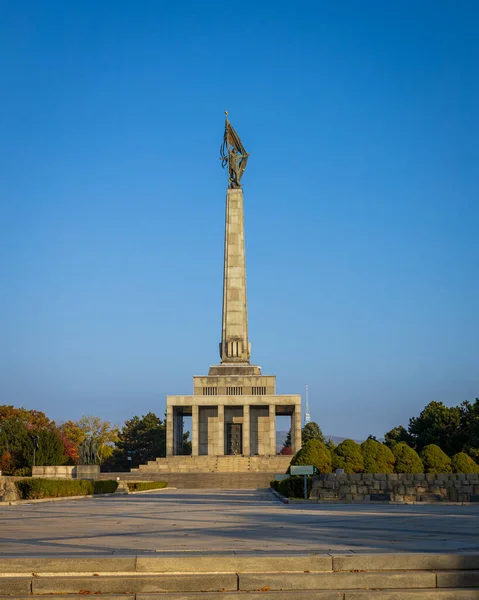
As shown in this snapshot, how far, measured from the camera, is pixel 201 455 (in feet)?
210

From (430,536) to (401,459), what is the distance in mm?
20528

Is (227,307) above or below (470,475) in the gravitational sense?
above

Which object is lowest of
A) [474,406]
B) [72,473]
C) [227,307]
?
[72,473]

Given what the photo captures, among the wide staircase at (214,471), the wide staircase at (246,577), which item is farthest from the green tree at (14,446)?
the wide staircase at (246,577)

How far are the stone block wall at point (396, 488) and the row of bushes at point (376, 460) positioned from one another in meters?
3.54

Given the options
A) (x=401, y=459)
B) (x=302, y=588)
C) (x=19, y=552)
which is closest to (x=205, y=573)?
(x=302, y=588)

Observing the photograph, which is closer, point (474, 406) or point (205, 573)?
point (205, 573)

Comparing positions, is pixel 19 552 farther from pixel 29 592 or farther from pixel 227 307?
pixel 227 307

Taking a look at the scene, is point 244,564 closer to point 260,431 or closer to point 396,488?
point 396,488

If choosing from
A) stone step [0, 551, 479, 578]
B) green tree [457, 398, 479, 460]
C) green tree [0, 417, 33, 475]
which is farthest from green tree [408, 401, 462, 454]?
stone step [0, 551, 479, 578]

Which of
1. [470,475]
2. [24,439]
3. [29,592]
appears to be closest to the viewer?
[29,592]

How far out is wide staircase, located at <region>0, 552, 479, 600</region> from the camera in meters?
8.04

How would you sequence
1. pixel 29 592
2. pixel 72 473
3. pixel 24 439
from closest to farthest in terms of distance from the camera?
pixel 29 592
pixel 72 473
pixel 24 439

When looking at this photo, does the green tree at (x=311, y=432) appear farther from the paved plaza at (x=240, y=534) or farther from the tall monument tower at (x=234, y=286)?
the paved plaza at (x=240, y=534)
